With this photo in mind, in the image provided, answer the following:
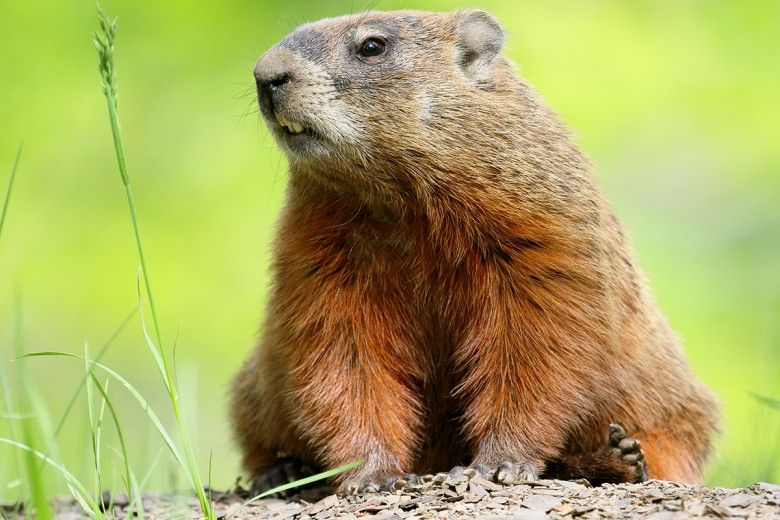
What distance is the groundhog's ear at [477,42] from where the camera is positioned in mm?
5805

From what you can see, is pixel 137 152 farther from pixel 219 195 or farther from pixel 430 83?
pixel 430 83

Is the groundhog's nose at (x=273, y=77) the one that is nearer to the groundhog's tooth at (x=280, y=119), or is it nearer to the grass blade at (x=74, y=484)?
the groundhog's tooth at (x=280, y=119)

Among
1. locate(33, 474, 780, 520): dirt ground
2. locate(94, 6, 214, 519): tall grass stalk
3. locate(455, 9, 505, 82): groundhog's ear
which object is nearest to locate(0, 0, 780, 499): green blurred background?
locate(455, 9, 505, 82): groundhog's ear

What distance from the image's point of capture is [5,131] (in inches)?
488

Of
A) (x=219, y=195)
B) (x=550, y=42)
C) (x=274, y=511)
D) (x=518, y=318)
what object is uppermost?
(x=550, y=42)

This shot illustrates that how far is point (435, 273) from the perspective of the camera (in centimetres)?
550

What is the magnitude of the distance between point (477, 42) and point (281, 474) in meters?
2.58

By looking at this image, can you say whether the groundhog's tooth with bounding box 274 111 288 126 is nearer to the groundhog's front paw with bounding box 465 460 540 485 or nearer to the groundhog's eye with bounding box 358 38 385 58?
the groundhog's eye with bounding box 358 38 385 58

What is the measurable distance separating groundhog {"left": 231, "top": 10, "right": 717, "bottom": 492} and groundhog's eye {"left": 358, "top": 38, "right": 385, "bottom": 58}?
11 millimetres

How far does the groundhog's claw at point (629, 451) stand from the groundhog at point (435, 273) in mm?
10

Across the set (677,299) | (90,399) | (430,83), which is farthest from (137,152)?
(90,399)

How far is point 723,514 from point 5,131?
10249mm

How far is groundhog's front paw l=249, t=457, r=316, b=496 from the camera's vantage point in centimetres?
621

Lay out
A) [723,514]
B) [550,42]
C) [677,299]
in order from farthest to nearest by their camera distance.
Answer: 1. [550,42]
2. [677,299]
3. [723,514]
